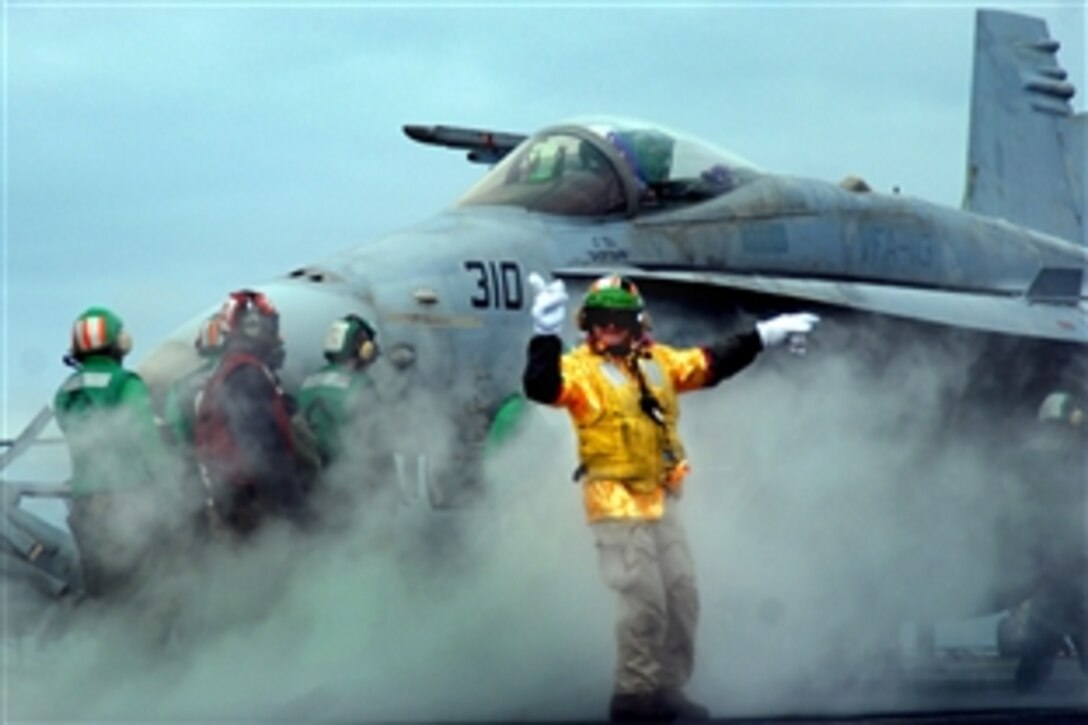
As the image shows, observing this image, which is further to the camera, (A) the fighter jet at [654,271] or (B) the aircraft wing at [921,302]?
(B) the aircraft wing at [921,302]

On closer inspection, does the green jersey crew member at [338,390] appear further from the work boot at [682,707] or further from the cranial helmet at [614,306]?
the work boot at [682,707]

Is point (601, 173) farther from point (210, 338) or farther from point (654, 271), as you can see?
point (210, 338)

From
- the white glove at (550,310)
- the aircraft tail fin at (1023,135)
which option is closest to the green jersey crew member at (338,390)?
the white glove at (550,310)

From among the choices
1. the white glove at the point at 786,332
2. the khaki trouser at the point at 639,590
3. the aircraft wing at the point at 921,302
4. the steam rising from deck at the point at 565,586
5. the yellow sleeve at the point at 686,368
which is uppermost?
the white glove at the point at 786,332

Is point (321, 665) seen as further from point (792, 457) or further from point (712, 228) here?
point (712, 228)

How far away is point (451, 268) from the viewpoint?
12625mm

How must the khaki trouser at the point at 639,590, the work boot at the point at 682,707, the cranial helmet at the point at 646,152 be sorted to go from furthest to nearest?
1. the cranial helmet at the point at 646,152
2. the work boot at the point at 682,707
3. the khaki trouser at the point at 639,590

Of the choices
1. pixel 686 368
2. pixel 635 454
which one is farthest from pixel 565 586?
pixel 635 454

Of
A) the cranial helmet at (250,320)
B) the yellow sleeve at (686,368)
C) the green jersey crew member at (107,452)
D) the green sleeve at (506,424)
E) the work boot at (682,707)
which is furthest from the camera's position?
the green sleeve at (506,424)

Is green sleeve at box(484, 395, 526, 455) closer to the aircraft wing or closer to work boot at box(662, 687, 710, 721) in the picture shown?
the aircraft wing

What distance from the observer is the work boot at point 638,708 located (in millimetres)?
9422

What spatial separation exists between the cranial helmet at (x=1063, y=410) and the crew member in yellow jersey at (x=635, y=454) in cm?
455

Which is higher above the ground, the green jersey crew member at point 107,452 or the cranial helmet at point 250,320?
the cranial helmet at point 250,320

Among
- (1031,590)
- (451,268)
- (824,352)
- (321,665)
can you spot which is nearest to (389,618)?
(321,665)
